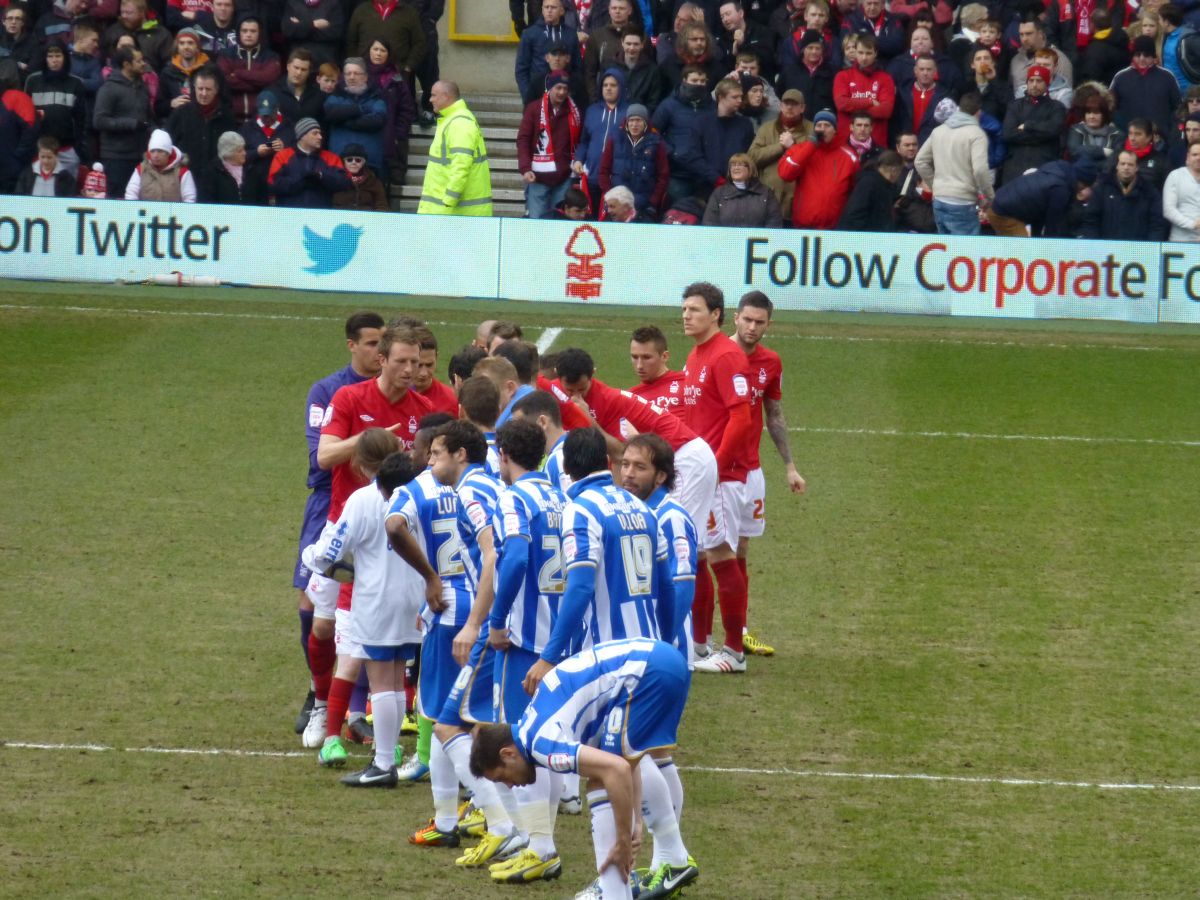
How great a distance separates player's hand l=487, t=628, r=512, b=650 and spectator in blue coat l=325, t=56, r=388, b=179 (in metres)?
16.0

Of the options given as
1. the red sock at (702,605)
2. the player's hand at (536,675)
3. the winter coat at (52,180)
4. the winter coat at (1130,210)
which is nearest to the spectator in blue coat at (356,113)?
the winter coat at (52,180)

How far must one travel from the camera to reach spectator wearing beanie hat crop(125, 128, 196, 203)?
21.4 meters

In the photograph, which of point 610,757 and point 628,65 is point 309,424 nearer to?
point 610,757

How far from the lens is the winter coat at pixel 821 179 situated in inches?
842

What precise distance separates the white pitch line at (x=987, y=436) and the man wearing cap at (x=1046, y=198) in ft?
18.8

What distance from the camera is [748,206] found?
20875 mm

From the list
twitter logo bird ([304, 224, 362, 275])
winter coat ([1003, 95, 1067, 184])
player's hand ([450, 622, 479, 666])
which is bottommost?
player's hand ([450, 622, 479, 666])

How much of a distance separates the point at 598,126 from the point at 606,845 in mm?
16691

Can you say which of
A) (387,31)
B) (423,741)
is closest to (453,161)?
(387,31)

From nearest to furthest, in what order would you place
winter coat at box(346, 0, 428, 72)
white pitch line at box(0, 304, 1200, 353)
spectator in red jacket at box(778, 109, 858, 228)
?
1. white pitch line at box(0, 304, 1200, 353)
2. spectator in red jacket at box(778, 109, 858, 228)
3. winter coat at box(346, 0, 428, 72)

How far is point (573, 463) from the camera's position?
7.09 metres

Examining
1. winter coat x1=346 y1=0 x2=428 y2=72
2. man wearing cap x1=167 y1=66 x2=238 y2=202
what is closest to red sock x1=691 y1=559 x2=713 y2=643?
man wearing cap x1=167 y1=66 x2=238 y2=202

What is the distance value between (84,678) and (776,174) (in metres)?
13.8

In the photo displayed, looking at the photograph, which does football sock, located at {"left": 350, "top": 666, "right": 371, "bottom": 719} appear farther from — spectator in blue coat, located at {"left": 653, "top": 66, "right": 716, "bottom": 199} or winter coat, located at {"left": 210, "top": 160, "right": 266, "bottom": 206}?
spectator in blue coat, located at {"left": 653, "top": 66, "right": 716, "bottom": 199}
